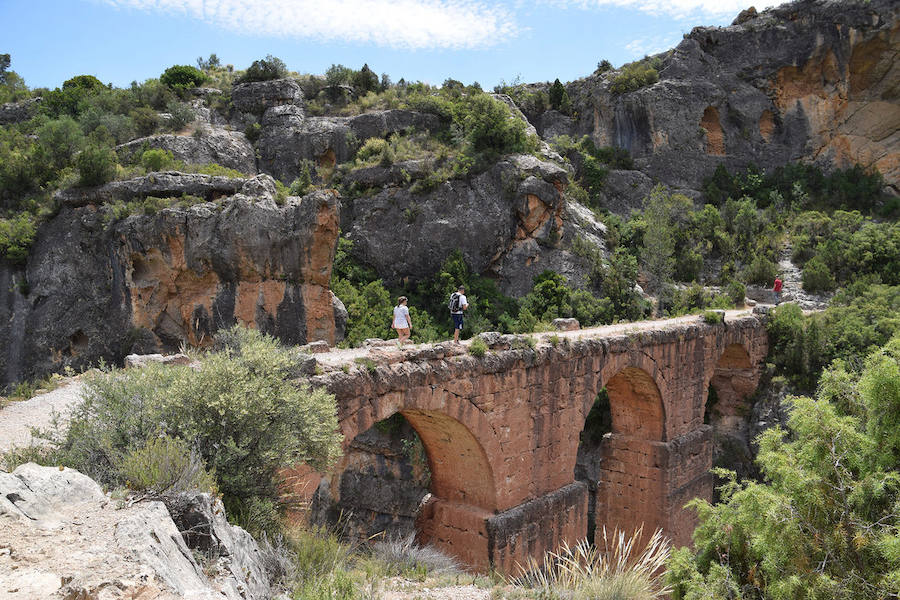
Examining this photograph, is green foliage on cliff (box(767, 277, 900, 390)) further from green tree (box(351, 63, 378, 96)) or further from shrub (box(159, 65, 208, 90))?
shrub (box(159, 65, 208, 90))

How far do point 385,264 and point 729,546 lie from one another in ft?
61.5

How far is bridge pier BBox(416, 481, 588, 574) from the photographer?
1038 centimetres

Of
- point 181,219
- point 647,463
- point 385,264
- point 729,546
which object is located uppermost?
point 181,219

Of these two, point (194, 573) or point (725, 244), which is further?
point (725, 244)

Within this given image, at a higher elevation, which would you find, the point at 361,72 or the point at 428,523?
the point at 361,72

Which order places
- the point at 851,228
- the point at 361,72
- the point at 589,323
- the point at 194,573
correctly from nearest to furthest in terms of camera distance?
the point at 194,573 < the point at 589,323 < the point at 851,228 < the point at 361,72

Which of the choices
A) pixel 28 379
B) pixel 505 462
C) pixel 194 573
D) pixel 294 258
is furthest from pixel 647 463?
pixel 28 379

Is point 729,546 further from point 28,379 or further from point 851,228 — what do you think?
point 851,228

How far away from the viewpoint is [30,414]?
852cm

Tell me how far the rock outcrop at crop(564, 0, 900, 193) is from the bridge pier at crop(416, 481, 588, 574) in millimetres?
26395

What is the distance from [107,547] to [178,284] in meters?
15.7

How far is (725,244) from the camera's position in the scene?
95.3 feet

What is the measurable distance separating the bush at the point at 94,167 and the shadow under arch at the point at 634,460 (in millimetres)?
17135

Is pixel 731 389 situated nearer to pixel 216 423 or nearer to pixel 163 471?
pixel 216 423
